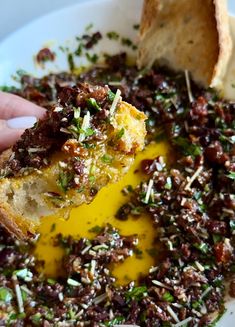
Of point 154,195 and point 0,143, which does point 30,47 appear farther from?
point 154,195

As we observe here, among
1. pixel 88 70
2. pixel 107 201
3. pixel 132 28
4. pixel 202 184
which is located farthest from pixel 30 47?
pixel 202 184

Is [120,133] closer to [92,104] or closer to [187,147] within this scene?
[92,104]

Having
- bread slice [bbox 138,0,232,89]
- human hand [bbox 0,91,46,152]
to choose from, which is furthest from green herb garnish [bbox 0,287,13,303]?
bread slice [bbox 138,0,232,89]

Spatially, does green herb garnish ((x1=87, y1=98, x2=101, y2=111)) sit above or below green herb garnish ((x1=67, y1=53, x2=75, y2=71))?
above

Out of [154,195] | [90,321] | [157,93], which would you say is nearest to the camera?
[90,321]

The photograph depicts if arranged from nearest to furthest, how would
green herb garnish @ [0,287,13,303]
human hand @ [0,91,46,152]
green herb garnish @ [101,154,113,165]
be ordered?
green herb garnish @ [101,154,113,165], green herb garnish @ [0,287,13,303], human hand @ [0,91,46,152]

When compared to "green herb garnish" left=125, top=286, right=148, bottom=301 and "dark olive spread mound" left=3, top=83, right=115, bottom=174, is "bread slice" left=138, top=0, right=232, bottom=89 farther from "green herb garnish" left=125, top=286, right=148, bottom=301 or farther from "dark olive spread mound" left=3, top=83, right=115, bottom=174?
"green herb garnish" left=125, top=286, right=148, bottom=301
